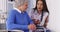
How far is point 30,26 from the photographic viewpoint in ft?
3.92

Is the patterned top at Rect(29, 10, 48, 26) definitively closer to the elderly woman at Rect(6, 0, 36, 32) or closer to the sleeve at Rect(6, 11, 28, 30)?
the elderly woman at Rect(6, 0, 36, 32)

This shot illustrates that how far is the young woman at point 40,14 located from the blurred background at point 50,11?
4cm

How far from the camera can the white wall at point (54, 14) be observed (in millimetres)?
1227

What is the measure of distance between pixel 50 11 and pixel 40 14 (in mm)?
98

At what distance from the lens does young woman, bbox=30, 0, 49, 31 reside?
1.21m

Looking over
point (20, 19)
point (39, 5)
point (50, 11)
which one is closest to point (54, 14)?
point (50, 11)

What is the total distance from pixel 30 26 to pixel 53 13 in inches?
9.9

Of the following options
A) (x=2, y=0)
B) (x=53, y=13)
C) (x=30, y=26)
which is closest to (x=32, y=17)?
(x=30, y=26)

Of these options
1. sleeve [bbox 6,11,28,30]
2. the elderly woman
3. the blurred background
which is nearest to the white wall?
the blurred background

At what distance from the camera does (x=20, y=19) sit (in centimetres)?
118

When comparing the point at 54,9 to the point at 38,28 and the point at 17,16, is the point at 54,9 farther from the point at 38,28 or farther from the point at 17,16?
the point at 17,16

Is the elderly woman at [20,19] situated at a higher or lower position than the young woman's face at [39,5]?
lower

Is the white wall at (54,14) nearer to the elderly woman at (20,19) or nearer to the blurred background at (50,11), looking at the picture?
the blurred background at (50,11)

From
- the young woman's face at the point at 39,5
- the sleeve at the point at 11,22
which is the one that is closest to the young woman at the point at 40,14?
the young woman's face at the point at 39,5
